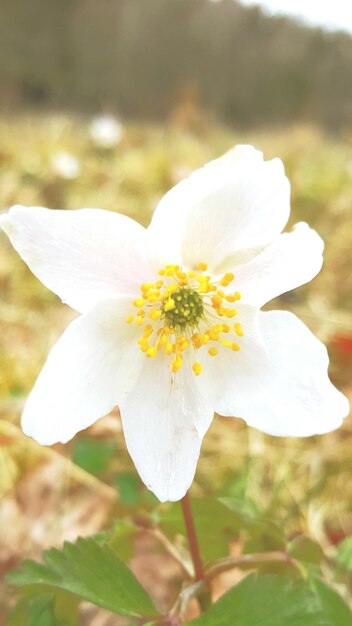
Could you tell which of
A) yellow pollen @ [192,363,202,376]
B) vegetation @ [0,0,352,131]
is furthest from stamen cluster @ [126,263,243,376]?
vegetation @ [0,0,352,131]

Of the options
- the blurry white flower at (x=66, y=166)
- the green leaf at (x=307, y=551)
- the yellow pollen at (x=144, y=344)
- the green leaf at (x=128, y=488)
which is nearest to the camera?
the yellow pollen at (x=144, y=344)

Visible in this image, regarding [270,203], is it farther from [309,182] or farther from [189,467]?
[309,182]

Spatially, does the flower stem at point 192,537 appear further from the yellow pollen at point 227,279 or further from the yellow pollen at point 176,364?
the yellow pollen at point 227,279

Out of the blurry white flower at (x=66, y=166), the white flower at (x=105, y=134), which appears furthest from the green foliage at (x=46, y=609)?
the white flower at (x=105, y=134)

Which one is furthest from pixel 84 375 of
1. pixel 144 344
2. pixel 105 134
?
pixel 105 134

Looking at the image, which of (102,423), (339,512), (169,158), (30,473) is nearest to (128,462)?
(102,423)

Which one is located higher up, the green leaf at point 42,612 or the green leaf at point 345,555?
the green leaf at point 345,555
